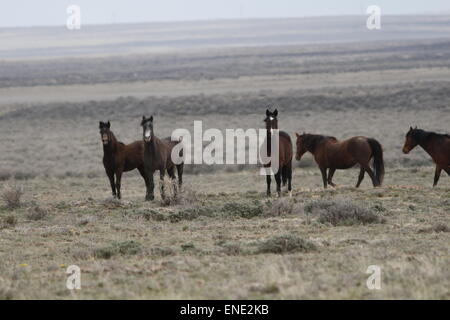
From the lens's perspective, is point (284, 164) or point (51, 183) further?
point (51, 183)

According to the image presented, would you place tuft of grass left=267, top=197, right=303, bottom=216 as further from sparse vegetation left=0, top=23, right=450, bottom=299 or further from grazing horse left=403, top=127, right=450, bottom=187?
grazing horse left=403, top=127, right=450, bottom=187

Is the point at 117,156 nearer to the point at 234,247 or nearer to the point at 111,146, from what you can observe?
the point at 111,146

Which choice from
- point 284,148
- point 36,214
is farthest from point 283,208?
point 36,214

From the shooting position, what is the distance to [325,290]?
8344 mm

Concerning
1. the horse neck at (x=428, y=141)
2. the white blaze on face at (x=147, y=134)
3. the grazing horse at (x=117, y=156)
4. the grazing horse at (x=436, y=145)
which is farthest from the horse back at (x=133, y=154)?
the horse neck at (x=428, y=141)

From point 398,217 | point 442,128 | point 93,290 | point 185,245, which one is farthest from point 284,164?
point 442,128

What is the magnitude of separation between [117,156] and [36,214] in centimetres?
306

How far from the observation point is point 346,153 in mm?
18531

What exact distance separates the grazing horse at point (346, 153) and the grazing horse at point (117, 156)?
3911 mm

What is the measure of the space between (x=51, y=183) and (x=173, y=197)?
9.47m

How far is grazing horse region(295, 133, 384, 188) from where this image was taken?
59.8 ft

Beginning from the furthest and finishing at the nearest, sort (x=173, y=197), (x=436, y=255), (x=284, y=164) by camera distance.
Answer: (x=284, y=164)
(x=173, y=197)
(x=436, y=255)

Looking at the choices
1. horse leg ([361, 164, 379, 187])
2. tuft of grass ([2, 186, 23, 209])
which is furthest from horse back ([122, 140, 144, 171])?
horse leg ([361, 164, 379, 187])
